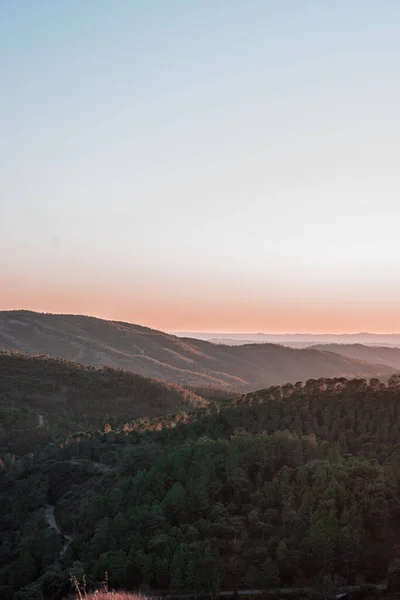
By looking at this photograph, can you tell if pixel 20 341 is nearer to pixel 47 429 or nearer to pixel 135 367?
pixel 135 367

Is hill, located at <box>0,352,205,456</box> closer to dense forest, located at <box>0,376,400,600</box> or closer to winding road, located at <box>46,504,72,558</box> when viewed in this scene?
winding road, located at <box>46,504,72,558</box>

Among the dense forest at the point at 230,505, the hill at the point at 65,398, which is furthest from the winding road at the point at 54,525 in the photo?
the hill at the point at 65,398

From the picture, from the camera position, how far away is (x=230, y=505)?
35062 millimetres

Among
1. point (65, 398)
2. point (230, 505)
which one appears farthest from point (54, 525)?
point (65, 398)

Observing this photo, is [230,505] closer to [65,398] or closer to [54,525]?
[54,525]

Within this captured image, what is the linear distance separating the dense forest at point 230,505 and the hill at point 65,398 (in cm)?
2080

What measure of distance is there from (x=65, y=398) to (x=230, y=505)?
206 feet

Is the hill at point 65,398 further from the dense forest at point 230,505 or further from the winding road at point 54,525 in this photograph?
the dense forest at point 230,505

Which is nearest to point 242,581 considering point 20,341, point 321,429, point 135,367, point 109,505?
point 109,505

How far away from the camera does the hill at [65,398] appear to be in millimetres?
74625

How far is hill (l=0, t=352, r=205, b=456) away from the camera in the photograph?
245 ft

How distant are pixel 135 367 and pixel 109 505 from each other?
133 meters

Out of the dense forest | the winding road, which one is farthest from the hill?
the dense forest

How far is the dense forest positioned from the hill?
68.3 feet
